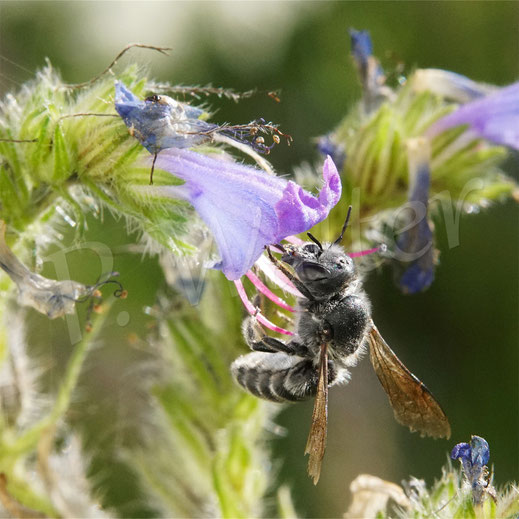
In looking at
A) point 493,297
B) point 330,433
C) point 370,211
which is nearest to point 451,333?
point 493,297

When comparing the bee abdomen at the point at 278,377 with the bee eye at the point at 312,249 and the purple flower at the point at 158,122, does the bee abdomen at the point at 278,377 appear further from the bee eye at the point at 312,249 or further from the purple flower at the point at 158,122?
the purple flower at the point at 158,122

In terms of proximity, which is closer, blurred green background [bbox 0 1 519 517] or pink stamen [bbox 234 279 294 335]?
pink stamen [bbox 234 279 294 335]

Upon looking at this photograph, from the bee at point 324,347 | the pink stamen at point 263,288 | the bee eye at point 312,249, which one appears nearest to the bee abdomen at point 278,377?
Result: the bee at point 324,347

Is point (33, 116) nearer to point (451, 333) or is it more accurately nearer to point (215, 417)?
point (215, 417)

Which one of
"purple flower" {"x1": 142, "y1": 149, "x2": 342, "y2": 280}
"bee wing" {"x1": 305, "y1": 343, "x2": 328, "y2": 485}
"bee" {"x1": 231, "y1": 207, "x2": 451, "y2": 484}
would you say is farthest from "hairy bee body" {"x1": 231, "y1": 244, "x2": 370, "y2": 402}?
"purple flower" {"x1": 142, "y1": 149, "x2": 342, "y2": 280}

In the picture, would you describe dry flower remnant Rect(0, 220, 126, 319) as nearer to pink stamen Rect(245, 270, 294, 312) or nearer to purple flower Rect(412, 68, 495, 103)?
pink stamen Rect(245, 270, 294, 312)

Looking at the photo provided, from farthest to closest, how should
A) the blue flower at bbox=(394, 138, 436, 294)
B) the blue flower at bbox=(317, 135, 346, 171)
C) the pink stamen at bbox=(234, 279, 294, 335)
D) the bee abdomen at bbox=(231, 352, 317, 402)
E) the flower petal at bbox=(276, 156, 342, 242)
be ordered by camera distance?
the blue flower at bbox=(317, 135, 346, 171) → the blue flower at bbox=(394, 138, 436, 294) → the bee abdomen at bbox=(231, 352, 317, 402) → the pink stamen at bbox=(234, 279, 294, 335) → the flower petal at bbox=(276, 156, 342, 242)
